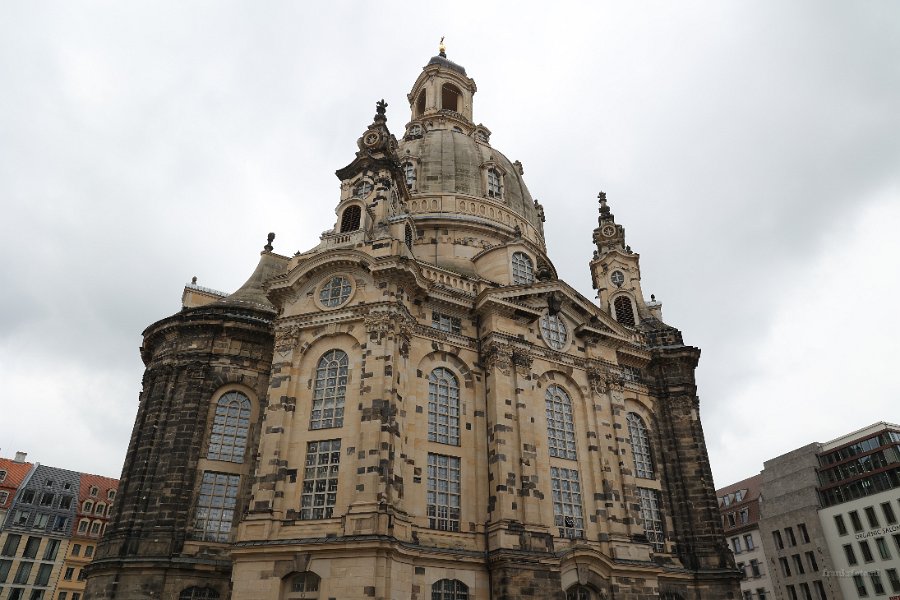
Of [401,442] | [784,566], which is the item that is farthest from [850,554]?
[401,442]

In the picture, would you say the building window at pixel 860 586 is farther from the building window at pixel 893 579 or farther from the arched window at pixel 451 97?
the arched window at pixel 451 97

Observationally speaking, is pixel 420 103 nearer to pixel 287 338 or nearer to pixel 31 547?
pixel 287 338

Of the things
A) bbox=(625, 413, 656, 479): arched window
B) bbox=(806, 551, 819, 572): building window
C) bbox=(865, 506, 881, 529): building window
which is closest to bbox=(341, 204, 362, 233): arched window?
bbox=(625, 413, 656, 479): arched window

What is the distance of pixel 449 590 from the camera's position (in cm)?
2708

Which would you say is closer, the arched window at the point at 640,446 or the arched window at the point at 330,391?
the arched window at the point at 330,391

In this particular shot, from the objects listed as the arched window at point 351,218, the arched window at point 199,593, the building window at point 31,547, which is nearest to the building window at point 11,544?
Result: the building window at point 31,547

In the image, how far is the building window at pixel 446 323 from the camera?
33.2 m

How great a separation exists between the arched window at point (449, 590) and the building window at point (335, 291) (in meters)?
13.9

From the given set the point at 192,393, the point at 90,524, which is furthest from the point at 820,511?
the point at 90,524

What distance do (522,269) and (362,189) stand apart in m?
11.0

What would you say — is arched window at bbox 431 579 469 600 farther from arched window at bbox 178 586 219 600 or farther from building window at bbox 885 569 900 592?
building window at bbox 885 569 900 592

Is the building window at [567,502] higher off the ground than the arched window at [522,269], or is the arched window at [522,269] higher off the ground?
the arched window at [522,269]

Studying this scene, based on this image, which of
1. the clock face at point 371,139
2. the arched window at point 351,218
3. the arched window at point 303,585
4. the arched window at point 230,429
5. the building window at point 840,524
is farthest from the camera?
the building window at point 840,524

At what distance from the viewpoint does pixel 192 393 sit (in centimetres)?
3331
